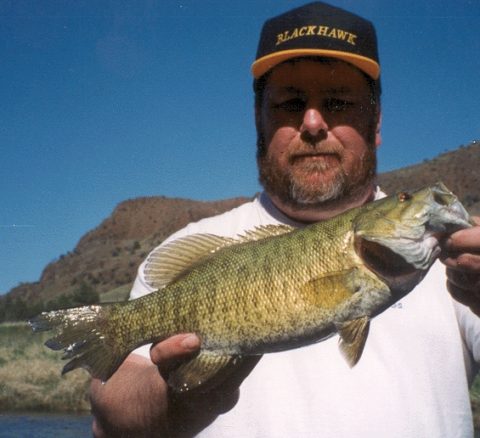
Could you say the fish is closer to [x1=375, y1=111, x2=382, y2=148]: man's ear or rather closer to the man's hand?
the man's hand

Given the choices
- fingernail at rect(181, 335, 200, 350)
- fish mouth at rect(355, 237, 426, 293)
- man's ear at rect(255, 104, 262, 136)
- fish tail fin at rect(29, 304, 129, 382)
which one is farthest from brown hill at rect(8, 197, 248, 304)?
fish mouth at rect(355, 237, 426, 293)

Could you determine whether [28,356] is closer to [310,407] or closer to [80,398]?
[80,398]

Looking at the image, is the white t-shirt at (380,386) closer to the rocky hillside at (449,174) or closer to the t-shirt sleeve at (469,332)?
the t-shirt sleeve at (469,332)

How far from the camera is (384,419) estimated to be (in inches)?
162

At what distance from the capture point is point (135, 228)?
10538 centimetres

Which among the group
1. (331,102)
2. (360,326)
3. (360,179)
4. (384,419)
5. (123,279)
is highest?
(123,279)

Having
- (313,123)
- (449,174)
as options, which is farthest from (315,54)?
(449,174)

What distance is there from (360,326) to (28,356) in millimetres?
25082

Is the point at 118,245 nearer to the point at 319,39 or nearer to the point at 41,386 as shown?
the point at 41,386

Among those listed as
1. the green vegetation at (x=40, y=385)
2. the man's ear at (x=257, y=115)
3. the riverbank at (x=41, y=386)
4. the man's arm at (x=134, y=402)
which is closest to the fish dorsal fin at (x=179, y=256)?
the man's arm at (x=134, y=402)

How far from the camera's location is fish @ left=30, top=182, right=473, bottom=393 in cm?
299

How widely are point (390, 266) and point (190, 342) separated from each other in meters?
1.03

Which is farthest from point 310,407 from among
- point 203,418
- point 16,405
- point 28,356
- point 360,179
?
point 28,356

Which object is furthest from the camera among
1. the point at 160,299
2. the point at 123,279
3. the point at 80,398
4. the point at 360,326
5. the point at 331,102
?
the point at 123,279
